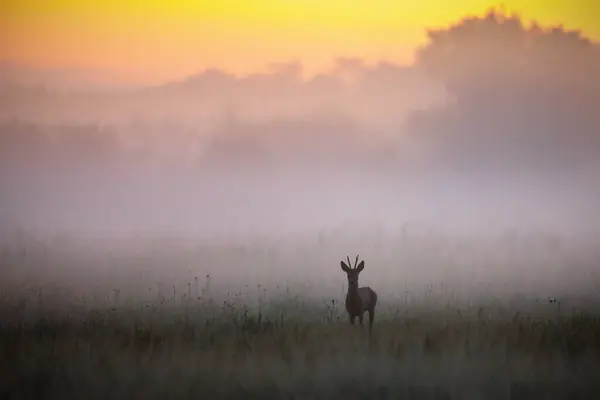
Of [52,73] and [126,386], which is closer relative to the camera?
[126,386]

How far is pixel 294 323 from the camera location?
148 inches

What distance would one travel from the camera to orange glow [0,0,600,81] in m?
3.82

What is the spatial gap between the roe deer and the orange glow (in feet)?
3.32

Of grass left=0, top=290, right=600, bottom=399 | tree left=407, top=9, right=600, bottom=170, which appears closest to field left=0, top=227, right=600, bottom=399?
grass left=0, top=290, right=600, bottom=399

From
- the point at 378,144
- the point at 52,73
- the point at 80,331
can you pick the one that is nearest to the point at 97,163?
the point at 52,73

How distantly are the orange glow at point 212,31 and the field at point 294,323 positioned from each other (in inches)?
36.0

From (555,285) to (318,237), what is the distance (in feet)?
3.93

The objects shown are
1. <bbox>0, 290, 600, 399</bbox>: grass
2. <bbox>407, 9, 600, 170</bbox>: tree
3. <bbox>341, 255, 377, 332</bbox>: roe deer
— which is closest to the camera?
<bbox>0, 290, 600, 399</bbox>: grass

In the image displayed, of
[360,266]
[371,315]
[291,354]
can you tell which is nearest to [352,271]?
[360,266]

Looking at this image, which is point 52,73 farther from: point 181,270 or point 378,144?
point 378,144

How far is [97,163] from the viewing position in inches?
150

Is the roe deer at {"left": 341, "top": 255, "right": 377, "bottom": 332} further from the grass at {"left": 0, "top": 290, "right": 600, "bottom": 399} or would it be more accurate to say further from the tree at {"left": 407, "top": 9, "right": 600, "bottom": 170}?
the tree at {"left": 407, "top": 9, "right": 600, "bottom": 170}

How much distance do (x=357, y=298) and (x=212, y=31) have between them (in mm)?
1496

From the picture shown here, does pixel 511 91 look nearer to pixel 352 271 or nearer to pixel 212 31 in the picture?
pixel 352 271
